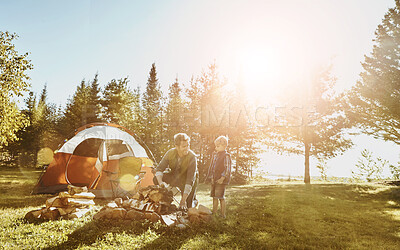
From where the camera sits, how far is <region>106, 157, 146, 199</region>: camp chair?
23.1 ft

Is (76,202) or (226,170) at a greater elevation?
(226,170)

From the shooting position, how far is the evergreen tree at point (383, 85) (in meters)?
10.2

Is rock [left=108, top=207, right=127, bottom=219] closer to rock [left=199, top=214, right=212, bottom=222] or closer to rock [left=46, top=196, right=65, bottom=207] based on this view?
rock [left=46, top=196, right=65, bottom=207]

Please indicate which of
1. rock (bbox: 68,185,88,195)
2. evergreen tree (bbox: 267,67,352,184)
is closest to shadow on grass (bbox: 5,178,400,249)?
rock (bbox: 68,185,88,195)

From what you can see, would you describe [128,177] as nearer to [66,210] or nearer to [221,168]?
[66,210]

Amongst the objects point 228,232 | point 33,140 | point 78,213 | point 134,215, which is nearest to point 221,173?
point 228,232

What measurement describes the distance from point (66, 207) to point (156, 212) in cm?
194

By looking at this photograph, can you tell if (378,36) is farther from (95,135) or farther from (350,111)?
(95,135)

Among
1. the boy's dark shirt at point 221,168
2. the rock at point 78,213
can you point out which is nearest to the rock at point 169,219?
the boy's dark shirt at point 221,168

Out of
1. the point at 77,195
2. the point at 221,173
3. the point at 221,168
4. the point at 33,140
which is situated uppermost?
the point at 33,140

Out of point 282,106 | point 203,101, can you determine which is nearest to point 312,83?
point 282,106

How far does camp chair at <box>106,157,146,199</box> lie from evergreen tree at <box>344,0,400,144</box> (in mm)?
11056

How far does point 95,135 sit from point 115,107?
14.9 metres

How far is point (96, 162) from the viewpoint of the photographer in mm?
7473
